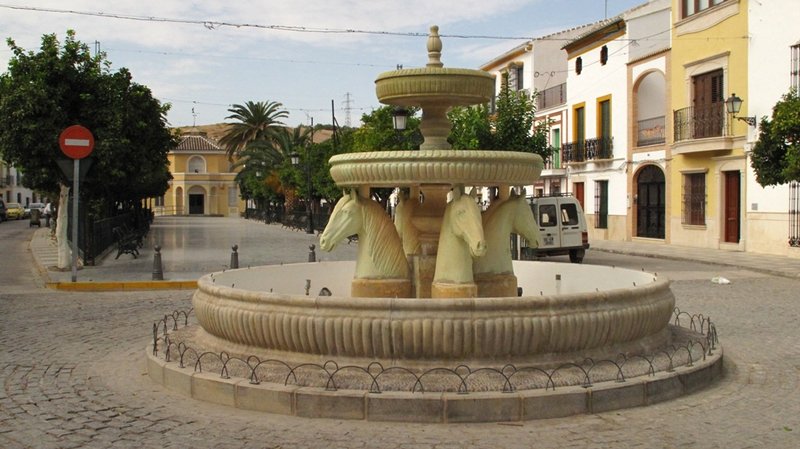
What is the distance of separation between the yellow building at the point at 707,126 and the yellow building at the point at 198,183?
218 feet

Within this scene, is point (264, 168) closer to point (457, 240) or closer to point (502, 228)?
point (502, 228)

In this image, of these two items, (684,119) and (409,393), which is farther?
(684,119)

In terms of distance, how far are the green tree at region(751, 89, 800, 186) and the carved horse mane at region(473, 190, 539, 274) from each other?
32.7 feet

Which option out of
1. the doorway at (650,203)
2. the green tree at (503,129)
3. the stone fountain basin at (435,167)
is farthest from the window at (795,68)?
the stone fountain basin at (435,167)

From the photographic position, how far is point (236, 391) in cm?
636

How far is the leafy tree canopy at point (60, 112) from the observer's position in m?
17.7

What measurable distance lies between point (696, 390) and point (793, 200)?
1767cm

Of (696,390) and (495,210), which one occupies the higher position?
(495,210)

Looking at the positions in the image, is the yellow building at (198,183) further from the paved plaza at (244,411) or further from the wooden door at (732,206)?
the paved plaza at (244,411)

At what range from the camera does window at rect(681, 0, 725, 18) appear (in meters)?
26.1

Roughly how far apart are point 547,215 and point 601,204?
13472 millimetres

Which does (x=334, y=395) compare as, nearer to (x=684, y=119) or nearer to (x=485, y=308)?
(x=485, y=308)

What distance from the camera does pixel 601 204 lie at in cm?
3419

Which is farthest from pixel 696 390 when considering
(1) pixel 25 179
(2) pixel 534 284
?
(1) pixel 25 179
